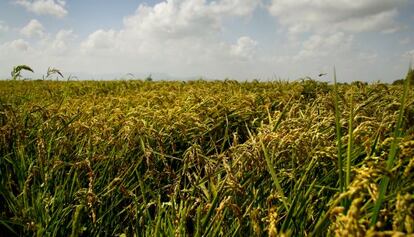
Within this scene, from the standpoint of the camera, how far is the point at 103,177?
2.90 metres

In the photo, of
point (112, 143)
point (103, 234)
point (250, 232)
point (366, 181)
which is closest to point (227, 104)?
point (112, 143)

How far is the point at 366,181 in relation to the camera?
1048 millimetres

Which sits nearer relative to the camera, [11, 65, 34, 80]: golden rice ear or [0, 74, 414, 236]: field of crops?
[0, 74, 414, 236]: field of crops

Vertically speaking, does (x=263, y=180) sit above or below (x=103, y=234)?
above

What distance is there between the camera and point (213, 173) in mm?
2523

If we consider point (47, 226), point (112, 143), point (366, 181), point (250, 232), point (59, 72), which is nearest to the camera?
point (366, 181)

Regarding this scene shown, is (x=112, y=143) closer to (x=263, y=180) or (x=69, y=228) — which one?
(x=69, y=228)

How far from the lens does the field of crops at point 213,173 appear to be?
1.44 m

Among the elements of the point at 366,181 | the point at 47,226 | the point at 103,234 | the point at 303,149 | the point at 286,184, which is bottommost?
the point at 103,234

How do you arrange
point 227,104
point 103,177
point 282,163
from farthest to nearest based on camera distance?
point 227,104 < point 103,177 < point 282,163

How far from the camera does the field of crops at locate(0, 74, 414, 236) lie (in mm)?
1441

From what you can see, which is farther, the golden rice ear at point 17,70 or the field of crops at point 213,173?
the golden rice ear at point 17,70

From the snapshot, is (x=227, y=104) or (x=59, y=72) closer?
(x=59, y=72)

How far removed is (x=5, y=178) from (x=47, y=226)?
968mm
